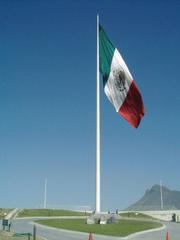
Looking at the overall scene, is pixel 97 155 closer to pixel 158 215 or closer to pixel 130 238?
pixel 130 238

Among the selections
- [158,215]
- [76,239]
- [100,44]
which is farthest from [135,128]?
[158,215]

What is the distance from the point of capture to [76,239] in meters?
29.5

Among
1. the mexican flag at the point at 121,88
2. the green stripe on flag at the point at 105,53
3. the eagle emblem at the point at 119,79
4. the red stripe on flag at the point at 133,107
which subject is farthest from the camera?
the green stripe on flag at the point at 105,53

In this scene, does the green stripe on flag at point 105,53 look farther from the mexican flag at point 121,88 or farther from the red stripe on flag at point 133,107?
the red stripe on flag at point 133,107

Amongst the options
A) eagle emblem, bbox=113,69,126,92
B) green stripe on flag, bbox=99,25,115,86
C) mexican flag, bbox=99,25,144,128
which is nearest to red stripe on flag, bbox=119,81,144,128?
mexican flag, bbox=99,25,144,128

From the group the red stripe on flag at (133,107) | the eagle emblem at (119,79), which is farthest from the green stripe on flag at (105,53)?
the red stripe on flag at (133,107)

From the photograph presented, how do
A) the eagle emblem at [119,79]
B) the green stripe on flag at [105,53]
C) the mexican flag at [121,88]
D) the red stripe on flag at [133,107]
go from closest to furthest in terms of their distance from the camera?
the red stripe on flag at [133,107] < the mexican flag at [121,88] < the eagle emblem at [119,79] < the green stripe on flag at [105,53]

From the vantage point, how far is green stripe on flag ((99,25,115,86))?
25281 millimetres

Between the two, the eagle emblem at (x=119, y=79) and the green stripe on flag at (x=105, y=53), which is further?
the green stripe on flag at (x=105, y=53)

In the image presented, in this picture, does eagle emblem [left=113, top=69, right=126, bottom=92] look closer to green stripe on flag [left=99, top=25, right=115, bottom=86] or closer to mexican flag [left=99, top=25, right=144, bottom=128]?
mexican flag [left=99, top=25, right=144, bottom=128]

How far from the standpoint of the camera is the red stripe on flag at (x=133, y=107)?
24.2 metres

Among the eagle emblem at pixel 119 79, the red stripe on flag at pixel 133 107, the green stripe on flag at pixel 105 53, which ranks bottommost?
the red stripe on flag at pixel 133 107

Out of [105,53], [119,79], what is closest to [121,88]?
[119,79]

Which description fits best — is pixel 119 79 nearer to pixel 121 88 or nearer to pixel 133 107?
pixel 121 88
